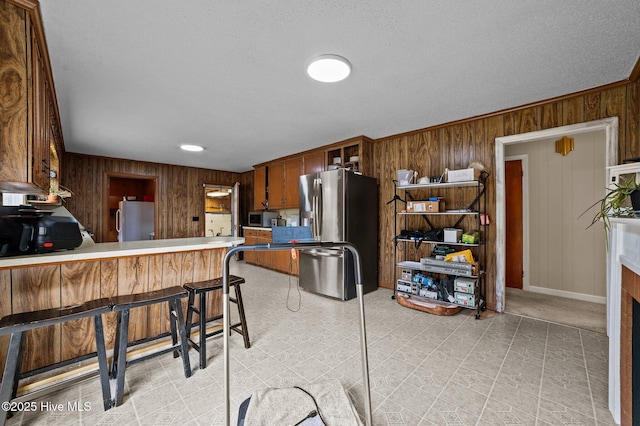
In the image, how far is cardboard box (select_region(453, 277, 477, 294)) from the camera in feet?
9.87

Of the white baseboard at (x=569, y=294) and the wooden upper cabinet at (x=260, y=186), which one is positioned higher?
the wooden upper cabinet at (x=260, y=186)

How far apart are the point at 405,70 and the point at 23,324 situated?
3043mm

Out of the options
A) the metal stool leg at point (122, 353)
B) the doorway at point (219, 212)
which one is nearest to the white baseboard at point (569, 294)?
the metal stool leg at point (122, 353)

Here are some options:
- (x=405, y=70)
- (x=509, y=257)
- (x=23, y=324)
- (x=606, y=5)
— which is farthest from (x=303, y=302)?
(x=606, y=5)

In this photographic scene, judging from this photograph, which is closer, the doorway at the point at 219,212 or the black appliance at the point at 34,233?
the black appliance at the point at 34,233

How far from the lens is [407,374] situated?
1952mm

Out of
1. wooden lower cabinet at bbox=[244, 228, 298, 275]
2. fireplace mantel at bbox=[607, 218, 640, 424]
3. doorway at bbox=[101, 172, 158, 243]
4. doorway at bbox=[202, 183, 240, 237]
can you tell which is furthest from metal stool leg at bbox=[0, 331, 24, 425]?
doorway at bbox=[202, 183, 240, 237]

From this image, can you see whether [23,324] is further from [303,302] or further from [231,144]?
[231,144]

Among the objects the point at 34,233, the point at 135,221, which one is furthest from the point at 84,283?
the point at 135,221

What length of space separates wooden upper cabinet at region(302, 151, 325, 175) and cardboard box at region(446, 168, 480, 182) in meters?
2.20

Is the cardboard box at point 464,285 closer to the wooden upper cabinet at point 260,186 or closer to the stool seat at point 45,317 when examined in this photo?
the stool seat at point 45,317

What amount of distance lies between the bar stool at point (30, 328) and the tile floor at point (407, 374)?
24 centimetres

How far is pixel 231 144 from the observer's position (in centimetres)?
461

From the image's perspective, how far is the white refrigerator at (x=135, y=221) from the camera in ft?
19.9
